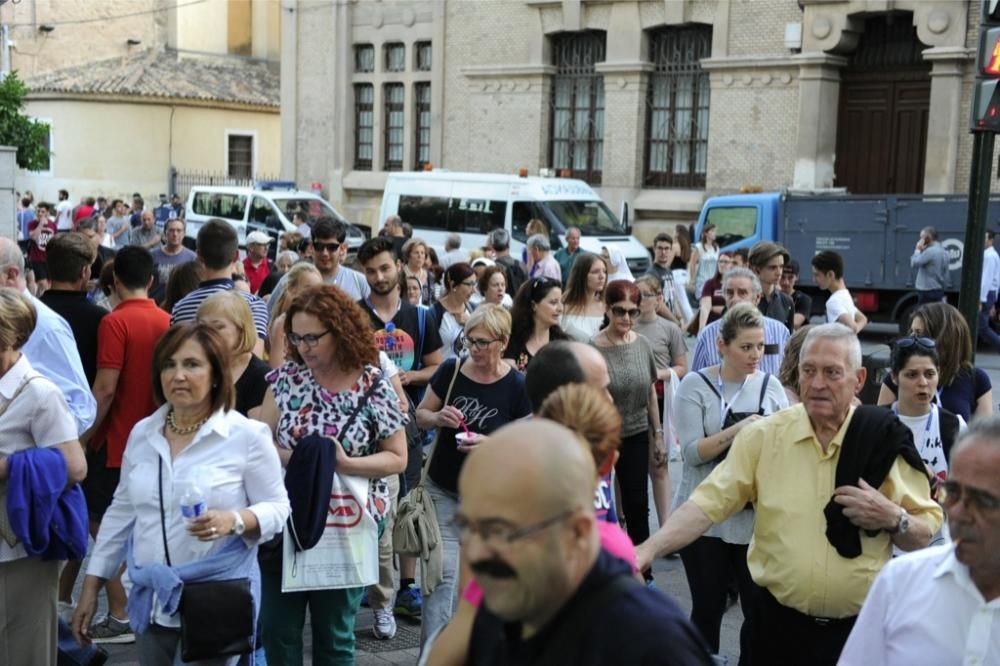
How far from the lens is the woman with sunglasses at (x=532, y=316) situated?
7.52m

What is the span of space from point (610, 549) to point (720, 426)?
348 cm

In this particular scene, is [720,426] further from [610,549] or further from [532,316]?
[610,549]

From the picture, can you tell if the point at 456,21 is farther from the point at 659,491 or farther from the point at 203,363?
the point at 203,363

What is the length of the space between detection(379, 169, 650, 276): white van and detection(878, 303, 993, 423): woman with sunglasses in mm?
16155

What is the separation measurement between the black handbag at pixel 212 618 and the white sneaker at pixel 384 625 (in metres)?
2.34

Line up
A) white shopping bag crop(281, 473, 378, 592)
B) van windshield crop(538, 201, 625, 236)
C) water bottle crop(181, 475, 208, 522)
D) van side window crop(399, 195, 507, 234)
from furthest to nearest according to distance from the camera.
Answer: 1. van side window crop(399, 195, 507, 234)
2. van windshield crop(538, 201, 625, 236)
3. white shopping bag crop(281, 473, 378, 592)
4. water bottle crop(181, 475, 208, 522)

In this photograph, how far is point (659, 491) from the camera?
26.5ft

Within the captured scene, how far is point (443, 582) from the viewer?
5.88 meters

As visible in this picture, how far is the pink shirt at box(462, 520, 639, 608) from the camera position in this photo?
276 cm

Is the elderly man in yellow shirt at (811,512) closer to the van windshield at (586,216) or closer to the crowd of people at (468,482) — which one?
the crowd of people at (468,482)

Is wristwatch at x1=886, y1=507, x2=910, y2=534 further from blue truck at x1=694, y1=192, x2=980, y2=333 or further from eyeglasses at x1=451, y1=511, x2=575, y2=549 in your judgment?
blue truck at x1=694, y1=192, x2=980, y2=333

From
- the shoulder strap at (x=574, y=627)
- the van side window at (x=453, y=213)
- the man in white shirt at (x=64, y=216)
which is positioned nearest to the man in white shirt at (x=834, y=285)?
the shoulder strap at (x=574, y=627)

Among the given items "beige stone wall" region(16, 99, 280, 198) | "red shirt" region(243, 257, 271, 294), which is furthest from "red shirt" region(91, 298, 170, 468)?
"beige stone wall" region(16, 99, 280, 198)

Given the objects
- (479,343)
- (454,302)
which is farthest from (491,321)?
(454,302)
